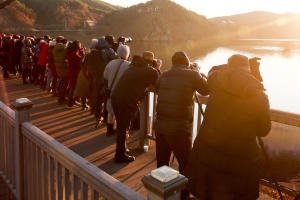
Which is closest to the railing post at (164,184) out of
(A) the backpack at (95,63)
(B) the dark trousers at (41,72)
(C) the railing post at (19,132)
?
(C) the railing post at (19,132)

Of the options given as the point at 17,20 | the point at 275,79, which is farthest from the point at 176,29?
the point at 275,79

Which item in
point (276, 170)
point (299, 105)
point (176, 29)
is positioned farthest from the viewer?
point (176, 29)

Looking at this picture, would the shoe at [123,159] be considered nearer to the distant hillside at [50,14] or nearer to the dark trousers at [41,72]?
the dark trousers at [41,72]

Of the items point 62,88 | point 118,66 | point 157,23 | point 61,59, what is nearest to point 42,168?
point 118,66

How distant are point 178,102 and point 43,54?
7.43m

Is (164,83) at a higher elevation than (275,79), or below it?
higher

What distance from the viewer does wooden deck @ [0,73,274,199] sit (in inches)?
181

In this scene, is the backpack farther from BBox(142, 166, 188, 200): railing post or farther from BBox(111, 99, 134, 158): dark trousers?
BBox(142, 166, 188, 200): railing post

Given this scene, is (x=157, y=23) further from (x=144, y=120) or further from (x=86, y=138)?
(x=144, y=120)

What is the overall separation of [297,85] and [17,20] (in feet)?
256

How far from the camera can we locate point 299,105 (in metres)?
29.2

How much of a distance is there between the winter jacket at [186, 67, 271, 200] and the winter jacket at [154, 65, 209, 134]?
0.55m

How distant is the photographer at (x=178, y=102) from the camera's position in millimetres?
3336

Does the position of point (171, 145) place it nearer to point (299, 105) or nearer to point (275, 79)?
point (299, 105)
